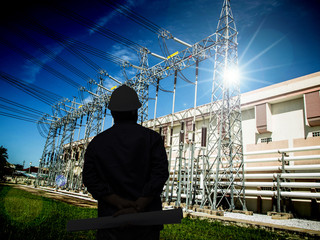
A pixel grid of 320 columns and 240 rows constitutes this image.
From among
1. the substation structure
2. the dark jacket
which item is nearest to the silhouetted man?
the dark jacket

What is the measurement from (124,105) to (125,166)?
0.48 meters

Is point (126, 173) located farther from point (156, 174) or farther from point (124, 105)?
point (124, 105)

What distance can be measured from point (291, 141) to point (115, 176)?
17868 millimetres

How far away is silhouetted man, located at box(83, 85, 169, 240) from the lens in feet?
4.73

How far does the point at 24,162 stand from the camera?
92625 mm

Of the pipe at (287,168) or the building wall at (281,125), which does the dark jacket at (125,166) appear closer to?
the pipe at (287,168)

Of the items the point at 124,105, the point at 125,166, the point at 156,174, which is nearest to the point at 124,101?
the point at 124,105

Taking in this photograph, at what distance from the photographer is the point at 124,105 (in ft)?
5.61

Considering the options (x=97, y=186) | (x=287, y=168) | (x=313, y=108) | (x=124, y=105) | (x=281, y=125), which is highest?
(x=313, y=108)

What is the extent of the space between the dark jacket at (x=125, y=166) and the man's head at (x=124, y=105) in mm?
115

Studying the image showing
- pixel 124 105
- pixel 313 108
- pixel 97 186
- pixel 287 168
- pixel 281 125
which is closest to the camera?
pixel 97 186

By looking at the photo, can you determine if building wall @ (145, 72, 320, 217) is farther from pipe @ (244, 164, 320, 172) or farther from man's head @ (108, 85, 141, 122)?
man's head @ (108, 85, 141, 122)

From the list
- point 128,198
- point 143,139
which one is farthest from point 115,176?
point 143,139

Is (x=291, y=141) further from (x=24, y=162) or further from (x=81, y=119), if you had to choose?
(x=24, y=162)
